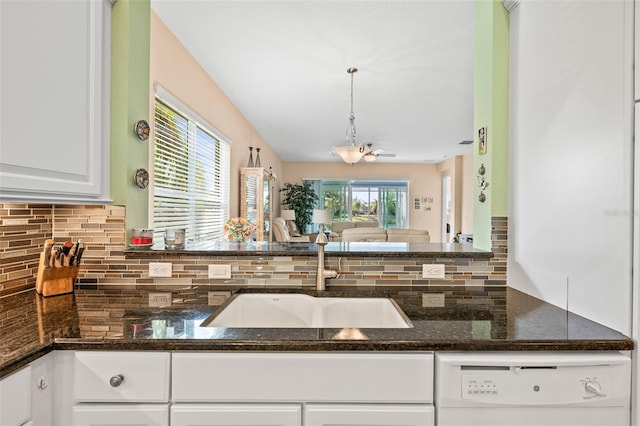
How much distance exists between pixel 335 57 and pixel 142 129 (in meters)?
1.98

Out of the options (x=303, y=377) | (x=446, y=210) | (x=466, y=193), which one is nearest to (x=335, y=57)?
(x=303, y=377)

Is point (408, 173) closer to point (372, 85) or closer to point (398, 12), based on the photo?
point (372, 85)

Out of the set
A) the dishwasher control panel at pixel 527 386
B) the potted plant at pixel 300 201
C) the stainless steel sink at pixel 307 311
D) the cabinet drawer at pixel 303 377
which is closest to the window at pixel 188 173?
the stainless steel sink at pixel 307 311

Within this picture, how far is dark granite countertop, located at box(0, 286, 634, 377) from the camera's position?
99 cm

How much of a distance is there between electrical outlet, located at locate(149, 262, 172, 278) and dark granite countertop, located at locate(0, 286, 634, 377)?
0.27 metres

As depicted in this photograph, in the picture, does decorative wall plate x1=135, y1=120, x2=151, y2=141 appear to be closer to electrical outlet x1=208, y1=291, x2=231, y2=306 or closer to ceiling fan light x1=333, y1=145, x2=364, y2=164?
electrical outlet x1=208, y1=291, x2=231, y2=306

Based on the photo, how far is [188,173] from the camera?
10.6ft

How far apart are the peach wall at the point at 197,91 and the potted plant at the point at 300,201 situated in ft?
10.5

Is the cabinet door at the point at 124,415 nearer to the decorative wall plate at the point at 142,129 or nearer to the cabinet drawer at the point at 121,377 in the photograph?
the cabinet drawer at the point at 121,377

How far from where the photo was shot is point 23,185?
1076 mm

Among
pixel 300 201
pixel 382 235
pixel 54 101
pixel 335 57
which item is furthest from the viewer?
pixel 300 201

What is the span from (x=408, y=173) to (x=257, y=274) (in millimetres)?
8320

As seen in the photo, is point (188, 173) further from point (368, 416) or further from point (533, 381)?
point (533, 381)

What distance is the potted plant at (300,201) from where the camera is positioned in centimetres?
866
